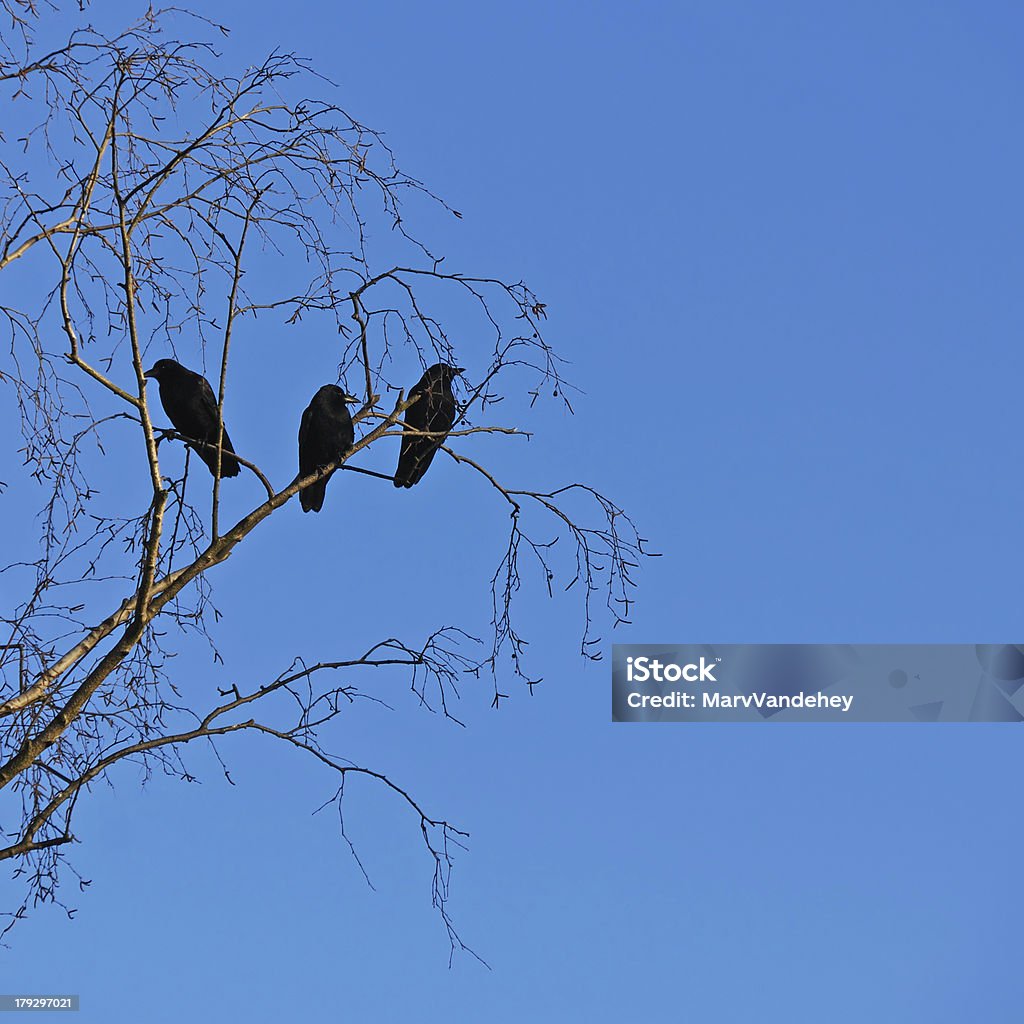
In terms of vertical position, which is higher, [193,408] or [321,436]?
[193,408]

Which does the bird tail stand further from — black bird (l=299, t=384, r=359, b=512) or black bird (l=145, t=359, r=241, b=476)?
black bird (l=145, t=359, r=241, b=476)

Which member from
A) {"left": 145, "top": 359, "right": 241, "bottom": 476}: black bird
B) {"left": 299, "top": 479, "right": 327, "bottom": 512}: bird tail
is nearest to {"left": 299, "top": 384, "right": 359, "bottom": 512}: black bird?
{"left": 299, "top": 479, "right": 327, "bottom": 512}: bird tail

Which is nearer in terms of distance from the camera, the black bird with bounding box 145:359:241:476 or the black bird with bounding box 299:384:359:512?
the black bird with bounding box 299:384:359:512

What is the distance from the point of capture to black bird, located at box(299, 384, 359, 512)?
3870 mm

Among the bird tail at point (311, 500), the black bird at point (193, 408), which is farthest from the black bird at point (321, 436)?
the black bird at point (193, 408)

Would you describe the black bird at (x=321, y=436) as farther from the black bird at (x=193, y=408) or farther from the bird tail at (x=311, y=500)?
the black bird at (x=193, y=408)

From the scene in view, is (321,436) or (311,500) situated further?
(311,500)

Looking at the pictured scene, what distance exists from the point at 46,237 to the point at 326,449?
1568 mm

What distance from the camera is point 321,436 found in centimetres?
416

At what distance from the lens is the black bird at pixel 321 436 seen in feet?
12.7

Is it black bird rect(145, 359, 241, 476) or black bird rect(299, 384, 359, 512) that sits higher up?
black bird rect(145, 359, 241, 476)

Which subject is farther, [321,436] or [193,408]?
[193,408]

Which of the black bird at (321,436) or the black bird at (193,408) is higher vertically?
the black bird at (193,408)

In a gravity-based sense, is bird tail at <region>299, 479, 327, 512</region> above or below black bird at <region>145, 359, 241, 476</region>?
below
